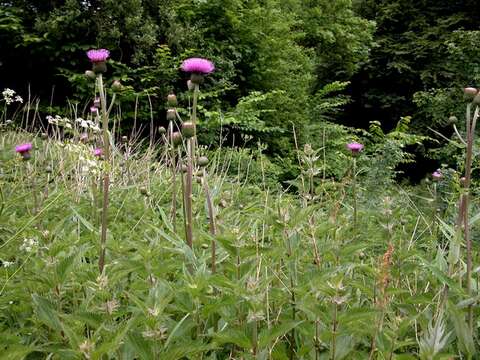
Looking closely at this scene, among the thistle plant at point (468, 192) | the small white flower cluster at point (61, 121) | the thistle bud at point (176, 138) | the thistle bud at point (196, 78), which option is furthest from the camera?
the small white flower cluster at point (61, 121)

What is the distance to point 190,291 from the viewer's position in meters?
1.08

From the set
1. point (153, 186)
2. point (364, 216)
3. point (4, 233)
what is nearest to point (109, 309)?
point (4, 233)

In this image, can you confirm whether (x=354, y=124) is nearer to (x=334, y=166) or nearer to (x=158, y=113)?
(x=334, y=166)

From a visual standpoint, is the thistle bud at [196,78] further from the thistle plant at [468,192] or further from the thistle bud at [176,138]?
the thistle plant at [468,192]

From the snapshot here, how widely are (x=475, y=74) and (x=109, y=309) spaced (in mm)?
8799

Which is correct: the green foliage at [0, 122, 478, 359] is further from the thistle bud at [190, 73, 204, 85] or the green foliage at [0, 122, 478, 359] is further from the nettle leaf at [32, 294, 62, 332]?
the thistle bud at [190, 73, 204, 85]

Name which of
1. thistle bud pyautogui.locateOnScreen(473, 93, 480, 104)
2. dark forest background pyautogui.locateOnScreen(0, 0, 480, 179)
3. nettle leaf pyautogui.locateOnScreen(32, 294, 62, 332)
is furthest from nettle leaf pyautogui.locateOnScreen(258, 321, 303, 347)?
dark forest background pyautogui.locateOnScreen(0, 0, 480, 179)

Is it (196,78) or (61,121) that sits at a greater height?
(196,78)

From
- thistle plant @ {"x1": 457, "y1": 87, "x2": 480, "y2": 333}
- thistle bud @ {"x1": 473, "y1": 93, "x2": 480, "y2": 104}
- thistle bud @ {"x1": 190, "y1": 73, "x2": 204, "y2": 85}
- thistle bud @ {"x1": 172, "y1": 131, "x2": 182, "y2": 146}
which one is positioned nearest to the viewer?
thistle plant @ {"x1": 457, "y1": 87, "x2": 480, "y2": 333}

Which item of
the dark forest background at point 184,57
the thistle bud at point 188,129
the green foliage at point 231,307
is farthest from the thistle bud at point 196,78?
the dark forest background at point 184,57

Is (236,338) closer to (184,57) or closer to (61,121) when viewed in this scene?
(61,121)

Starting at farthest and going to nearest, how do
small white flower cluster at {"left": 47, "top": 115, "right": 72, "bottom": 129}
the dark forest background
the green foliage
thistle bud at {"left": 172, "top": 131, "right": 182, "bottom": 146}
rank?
1. the dark forest background
2. small white flower cluster at {"left": 47, "top": 115, "right": 72, "bottom": 129}
3. thistle bud at {"left": 172, "top": 131, "right": 182, "bottom": 146}
4. the green foliage

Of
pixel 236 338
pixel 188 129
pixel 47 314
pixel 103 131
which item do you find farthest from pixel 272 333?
pixel 103 131

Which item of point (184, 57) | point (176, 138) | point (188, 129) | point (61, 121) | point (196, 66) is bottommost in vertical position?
point (184, 57)
